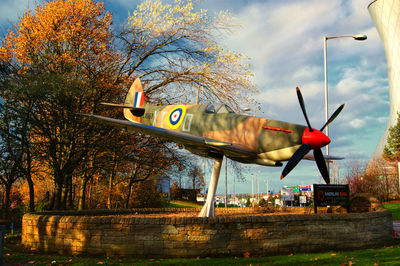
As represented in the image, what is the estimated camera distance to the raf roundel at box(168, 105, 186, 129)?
12.8 metres

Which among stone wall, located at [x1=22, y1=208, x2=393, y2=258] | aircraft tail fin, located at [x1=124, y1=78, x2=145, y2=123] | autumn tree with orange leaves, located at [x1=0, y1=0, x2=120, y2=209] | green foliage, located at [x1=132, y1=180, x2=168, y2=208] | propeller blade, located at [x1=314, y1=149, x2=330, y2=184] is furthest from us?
green foliage, located at [x1=132, y1=180, x2=168, y2=208]

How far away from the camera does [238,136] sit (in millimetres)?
10922

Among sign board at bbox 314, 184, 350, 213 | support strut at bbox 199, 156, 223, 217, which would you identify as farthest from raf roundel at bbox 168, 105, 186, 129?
sign board at bbox 314, 184, 350, 213

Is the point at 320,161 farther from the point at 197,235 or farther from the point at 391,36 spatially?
the point at 391,36

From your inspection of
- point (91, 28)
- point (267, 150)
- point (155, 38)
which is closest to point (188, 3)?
point (155, 38)

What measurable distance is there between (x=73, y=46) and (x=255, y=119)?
14.7 metres

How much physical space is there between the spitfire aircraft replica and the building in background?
68.8 metres

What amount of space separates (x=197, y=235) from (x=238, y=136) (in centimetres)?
361

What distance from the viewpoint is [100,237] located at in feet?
33.1

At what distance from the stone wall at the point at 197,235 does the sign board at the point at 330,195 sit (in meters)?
2.59

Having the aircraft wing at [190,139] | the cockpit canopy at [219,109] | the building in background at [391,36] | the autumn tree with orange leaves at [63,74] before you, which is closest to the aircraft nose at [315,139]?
the aircraft wing at [190,139]

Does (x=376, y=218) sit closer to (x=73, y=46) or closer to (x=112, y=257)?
(x=112, y=257)

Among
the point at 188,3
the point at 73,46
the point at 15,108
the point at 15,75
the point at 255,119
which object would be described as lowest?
the point at 255,119

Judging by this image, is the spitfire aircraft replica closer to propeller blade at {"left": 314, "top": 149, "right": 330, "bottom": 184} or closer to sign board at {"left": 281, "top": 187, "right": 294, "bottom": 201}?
propeller blade at {"left": 314, "top": 149, "right": 330, "bottom": 184}
